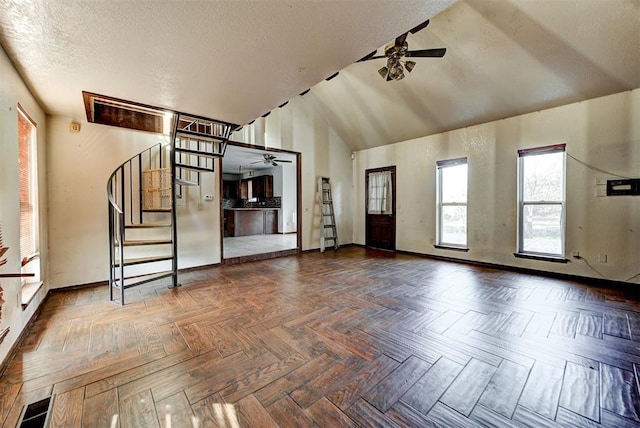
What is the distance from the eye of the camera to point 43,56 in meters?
1.95

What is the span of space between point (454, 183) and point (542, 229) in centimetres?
158

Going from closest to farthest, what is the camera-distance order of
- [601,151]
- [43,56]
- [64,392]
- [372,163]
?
[64,392]
[43,56]
[601,151]
[372,163]

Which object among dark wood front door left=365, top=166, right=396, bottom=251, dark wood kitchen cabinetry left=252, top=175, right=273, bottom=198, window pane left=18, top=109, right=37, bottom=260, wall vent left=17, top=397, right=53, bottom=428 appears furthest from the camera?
dark wood kitchen cabinetry left=252, top=175, right=273, bottom=198

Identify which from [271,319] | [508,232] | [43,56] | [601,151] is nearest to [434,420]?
[271,319]

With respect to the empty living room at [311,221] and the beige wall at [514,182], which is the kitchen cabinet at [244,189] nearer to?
the empty living room at [311,221]

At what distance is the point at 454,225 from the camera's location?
17.0 ft

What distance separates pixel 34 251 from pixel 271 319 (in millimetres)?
2799

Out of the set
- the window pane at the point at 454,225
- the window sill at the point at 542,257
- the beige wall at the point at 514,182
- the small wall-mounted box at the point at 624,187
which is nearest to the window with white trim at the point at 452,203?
the window pane at the point at 454,225

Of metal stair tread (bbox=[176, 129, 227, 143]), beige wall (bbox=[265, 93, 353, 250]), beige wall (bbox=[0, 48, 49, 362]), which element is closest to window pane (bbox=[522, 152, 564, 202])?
beige wall (bbox=[265, 93, 353, 250])

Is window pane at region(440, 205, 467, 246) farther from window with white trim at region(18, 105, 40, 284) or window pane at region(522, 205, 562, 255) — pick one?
window with white trim at region(18, 105, 40, 284)

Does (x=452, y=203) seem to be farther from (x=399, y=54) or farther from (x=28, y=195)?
(x=28, y=195)

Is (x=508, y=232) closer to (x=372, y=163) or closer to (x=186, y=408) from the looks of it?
(x=372, y=163)

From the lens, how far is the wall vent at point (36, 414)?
4.33ft

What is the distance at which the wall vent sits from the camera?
1.32 meters
